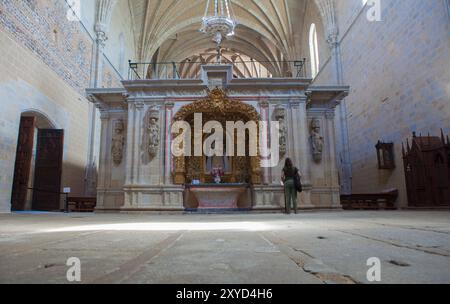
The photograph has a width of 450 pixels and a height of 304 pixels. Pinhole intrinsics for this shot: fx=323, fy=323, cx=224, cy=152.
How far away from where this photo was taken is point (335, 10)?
60.8 feet

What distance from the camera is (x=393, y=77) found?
1266cm

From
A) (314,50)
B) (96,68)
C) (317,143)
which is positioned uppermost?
(314,50)

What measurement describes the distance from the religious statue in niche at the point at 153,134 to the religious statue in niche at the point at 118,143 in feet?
3.99

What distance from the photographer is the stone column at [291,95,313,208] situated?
10.7 metres

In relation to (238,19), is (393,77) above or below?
below

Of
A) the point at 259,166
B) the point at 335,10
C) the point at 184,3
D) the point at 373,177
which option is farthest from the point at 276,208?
the point at 184,3

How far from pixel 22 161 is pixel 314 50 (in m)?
19.0

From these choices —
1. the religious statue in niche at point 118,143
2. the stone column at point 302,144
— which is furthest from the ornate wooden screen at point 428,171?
the religious statue in niche at point 118,143

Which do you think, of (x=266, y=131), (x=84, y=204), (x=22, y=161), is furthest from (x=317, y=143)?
(x=22, y=161)

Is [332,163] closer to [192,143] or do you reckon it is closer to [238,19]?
[192,143]

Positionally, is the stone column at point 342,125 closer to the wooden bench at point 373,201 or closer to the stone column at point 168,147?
the wooden bench at point 373,201

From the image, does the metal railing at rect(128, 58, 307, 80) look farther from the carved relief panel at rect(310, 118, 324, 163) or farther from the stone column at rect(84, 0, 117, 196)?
the carved relief panel at rect(310, 118, 324, 163)

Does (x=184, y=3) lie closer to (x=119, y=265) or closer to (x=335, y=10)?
(x=335, y=10)
